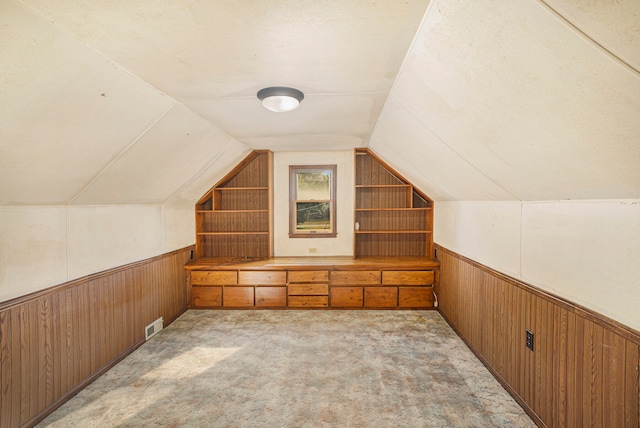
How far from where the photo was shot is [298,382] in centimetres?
255

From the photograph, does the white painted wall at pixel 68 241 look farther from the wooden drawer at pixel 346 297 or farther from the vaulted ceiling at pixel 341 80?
the wooden drawer at pixel 346 297

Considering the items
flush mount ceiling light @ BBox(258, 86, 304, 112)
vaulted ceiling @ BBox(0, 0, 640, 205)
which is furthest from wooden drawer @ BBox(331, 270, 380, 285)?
flush mount ceiling light @ BBox(258, 86, 304, 112)

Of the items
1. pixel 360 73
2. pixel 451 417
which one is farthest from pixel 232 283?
pixel 360 73

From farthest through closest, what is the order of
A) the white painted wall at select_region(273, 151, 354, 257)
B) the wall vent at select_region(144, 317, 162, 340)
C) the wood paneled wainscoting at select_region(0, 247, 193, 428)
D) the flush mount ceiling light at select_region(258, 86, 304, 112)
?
the white painted wall at select_region(273, 151, 354, 257) < the wall vent at select_region(144, 317, 162, 340) < the flush mount ceiling light at select_region(258, 86, 304, 112) < the wood paneled wainscoting at select_region(0, 247, 193, 428)

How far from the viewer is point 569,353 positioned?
177 centimetres

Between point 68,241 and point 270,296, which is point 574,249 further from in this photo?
point 68,241

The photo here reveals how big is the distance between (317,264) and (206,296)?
1.64 metres

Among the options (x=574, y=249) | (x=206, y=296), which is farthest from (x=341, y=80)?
(x=206, y=296)

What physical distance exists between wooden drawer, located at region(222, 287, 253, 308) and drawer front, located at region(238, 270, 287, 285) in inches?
4.5

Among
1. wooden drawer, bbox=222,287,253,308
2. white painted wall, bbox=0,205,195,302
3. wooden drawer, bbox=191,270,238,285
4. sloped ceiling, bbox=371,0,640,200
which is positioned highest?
sloped ceiling, bbox=371,0,640,200

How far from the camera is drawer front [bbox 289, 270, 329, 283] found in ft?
13.8

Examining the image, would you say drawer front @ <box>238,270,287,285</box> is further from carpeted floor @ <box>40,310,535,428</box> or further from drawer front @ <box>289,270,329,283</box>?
carpeted floor @ <box>40,310,535,428</box>

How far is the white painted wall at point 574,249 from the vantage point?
1416 millimetres

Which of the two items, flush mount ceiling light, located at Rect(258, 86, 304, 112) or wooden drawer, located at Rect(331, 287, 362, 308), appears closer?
flush mount ceiling light, located at Rect(258, 86, 304, 112)
